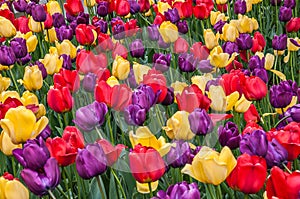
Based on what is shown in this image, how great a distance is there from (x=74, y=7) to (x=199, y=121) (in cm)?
175

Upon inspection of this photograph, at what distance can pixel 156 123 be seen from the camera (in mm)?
1850

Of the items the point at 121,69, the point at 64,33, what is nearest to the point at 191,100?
the point at 121,69

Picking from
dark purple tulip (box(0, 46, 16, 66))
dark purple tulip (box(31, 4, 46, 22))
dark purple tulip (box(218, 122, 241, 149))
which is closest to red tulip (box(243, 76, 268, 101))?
dark purple tulip (box(218, 122, 241, 149))

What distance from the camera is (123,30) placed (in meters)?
2.54

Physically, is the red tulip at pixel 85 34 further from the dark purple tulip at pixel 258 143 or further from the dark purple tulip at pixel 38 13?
the dark purple tulip at pixel 258 143

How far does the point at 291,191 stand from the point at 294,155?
0.87 feet

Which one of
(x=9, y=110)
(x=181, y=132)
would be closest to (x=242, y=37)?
A: (x=181, y=132)

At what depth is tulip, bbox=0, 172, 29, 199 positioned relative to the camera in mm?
1177

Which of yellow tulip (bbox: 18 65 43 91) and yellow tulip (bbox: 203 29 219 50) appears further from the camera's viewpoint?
yellow tulip (bbox: 203 29 219 50)

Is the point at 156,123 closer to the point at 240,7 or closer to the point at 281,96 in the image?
the point at 281,96

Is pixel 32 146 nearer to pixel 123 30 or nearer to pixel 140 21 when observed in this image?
pixel 123 30

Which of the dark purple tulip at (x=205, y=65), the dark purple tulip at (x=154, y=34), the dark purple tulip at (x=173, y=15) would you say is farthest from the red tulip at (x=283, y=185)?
the dark purple tulip at (x=173, y=15)

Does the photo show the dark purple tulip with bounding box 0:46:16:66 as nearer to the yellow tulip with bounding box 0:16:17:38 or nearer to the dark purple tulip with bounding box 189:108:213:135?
the yellow tulip with bounding box 0:16:17:38

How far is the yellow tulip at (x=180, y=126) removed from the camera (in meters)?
1.36
